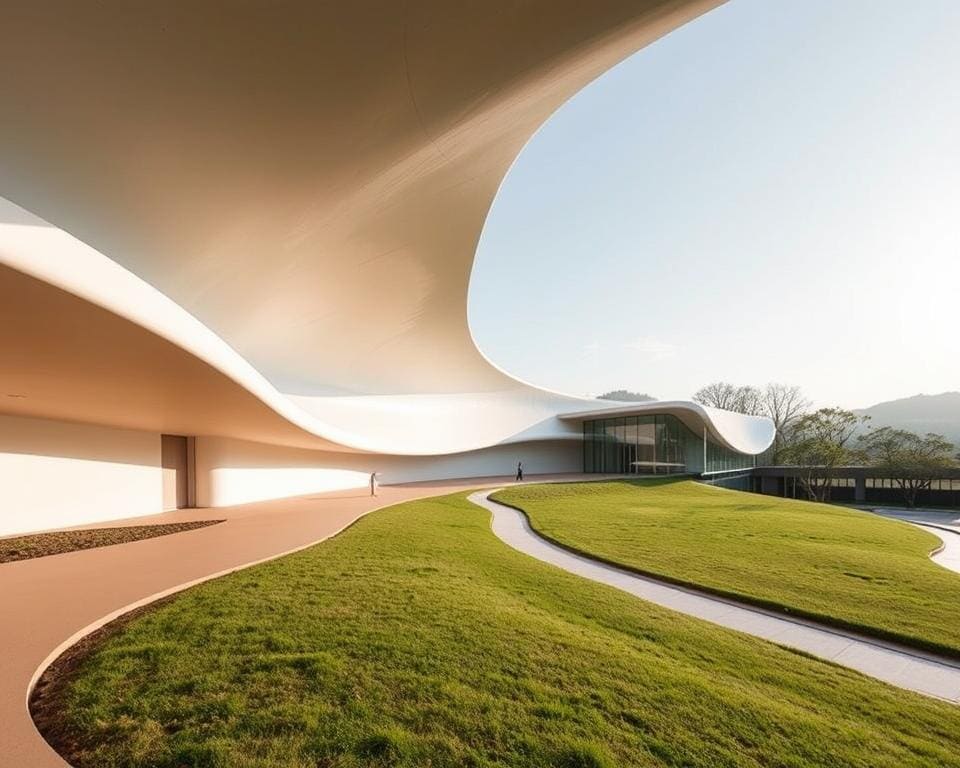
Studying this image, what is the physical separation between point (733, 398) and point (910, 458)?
3148 cm

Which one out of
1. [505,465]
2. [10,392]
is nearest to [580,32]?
[10,392]

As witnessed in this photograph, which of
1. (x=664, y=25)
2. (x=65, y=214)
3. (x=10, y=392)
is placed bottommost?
(x=10, y=392)

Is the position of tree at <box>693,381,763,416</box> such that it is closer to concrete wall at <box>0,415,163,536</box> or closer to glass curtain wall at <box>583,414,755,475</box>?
glass curtain wall at <box>583,414,755,475</box>

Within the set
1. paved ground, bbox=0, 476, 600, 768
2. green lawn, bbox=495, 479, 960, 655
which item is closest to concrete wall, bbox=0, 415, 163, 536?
paved ground, bbox=0, 476, 600, 768

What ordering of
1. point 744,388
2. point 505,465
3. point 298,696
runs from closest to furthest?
point 298,696, point 505,465, point 744,388

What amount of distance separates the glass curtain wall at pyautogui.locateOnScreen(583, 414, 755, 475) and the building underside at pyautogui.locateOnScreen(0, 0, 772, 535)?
16.1m

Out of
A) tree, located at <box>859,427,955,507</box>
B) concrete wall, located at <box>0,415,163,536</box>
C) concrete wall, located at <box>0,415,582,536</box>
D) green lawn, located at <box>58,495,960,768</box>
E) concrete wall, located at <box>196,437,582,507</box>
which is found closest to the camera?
green lawn, located at <box>58,495,960,768</box>

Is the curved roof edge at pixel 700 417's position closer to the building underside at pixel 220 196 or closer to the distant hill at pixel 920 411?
the building underside at pixel 220 196

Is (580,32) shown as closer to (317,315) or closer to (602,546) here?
(602,546)

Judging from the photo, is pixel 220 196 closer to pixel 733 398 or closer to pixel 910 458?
pixel 910 458

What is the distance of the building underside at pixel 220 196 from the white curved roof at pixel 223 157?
3 centimetres

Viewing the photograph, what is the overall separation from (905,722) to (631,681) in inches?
72.0

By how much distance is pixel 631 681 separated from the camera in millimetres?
3736

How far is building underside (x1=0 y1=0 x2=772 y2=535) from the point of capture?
5.43m
